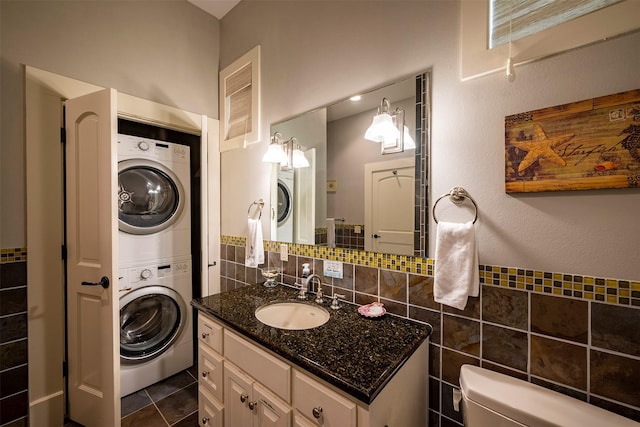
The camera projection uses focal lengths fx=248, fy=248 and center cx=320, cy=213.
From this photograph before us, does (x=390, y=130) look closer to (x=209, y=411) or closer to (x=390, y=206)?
(x=390, y=206)

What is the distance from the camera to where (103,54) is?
5.43 ft

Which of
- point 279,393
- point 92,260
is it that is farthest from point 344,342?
point 92,260

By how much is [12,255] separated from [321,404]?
184cm

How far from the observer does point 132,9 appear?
1.76 meters

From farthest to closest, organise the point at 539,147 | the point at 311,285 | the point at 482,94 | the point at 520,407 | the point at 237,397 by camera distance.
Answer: the point at 311,285, the point at 237,397, the point at 482,94, the point at 539,147, the point at 520,407

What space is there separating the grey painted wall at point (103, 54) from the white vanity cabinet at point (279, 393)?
132 cm

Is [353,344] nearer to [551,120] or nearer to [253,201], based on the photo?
[551,120]

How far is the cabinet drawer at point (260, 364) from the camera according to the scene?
3.04ft

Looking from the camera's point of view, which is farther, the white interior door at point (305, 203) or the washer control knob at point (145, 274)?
the washer control knob at point (145, 274)

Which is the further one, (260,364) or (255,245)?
(255,245)

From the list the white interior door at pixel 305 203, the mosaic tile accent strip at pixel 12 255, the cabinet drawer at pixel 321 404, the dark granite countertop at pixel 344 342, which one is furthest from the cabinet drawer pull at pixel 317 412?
the mosaic tile accent strip at pixel 12 255

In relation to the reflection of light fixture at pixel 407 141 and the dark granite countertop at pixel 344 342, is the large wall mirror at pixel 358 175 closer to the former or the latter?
the reflection of light fixture at pixel 407 141

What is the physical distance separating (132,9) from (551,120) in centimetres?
258

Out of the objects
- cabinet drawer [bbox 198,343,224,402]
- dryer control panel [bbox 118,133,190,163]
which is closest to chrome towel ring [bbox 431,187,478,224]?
cabinet drawer [bbox 198,343,224,402]
